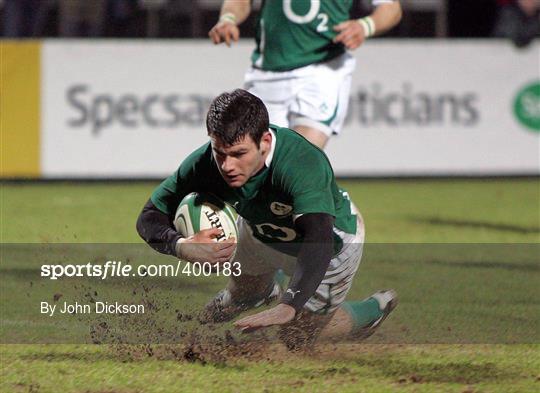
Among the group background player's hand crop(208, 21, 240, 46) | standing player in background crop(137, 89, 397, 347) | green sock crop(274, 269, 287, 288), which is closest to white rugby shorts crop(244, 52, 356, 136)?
background player's hand crop(208, 21, 240, 46)

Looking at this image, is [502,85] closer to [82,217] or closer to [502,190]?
[502,190]

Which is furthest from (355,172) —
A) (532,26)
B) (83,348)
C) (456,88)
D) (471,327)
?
(83,348)

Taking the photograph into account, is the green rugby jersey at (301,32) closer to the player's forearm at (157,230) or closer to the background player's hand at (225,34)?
the background player's hand at (225,34)

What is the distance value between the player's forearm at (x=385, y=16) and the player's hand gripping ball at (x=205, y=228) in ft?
→ 8.46

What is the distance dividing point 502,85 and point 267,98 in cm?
660

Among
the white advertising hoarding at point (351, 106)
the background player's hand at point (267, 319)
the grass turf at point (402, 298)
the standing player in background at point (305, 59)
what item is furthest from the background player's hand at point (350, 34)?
the white advertising hoarding at point (351, 106)

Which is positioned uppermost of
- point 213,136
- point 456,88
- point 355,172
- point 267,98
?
point 213,136

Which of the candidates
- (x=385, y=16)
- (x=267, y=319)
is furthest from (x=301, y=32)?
(x=267, y=319)

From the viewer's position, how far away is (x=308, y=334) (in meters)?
5.80

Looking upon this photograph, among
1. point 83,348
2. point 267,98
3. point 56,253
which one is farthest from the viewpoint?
point 56,253

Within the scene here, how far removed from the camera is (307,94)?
798 cm

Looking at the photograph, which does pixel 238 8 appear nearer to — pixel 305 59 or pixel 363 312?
pixel 305 59

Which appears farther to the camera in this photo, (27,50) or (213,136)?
(27,50)

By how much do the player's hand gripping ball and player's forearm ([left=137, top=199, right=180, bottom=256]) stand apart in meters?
0.05
